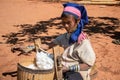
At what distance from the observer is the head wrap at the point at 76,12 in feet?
8.16

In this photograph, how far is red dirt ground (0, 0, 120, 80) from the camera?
18.9ft

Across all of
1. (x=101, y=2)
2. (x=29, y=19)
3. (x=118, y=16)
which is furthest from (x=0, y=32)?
(x=101, y=2)

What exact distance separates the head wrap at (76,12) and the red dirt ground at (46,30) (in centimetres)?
186

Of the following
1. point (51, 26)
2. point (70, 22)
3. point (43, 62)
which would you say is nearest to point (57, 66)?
point (43, 62)

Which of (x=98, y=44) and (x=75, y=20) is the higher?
(x=75, y=20)

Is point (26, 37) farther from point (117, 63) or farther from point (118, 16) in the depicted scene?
point (118, 16)

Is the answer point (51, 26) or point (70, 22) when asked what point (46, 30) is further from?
point (70, 22)

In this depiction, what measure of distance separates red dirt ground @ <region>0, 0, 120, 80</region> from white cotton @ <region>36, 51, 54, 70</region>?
1707mm

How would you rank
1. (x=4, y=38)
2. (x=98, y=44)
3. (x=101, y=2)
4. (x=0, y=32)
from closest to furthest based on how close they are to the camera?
1. (x=98, y=44)
2. (x=4, y=38)
3. (x=0, y=32)
4. (x=101, y=2)

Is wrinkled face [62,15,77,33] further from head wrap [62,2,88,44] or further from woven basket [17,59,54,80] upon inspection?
woven basket [17,59,54,80]

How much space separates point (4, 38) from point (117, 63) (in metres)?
3.74

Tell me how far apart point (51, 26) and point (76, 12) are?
6998 millimetres

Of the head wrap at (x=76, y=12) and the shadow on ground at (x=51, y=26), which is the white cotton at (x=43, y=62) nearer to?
the head wrap at (x=76, y=12)

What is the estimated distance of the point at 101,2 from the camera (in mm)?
14305
